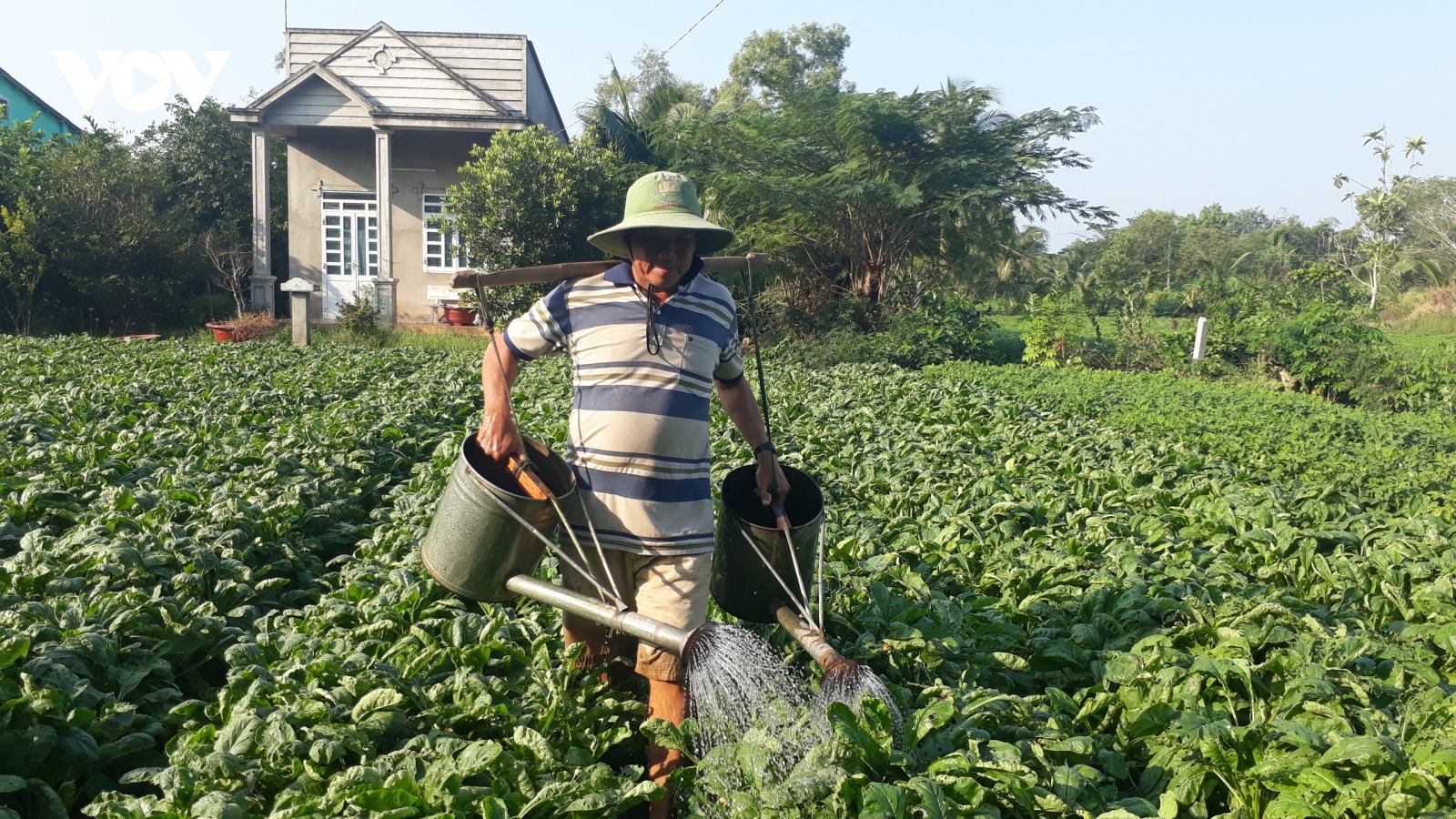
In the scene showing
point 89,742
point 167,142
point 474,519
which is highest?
point 167,142

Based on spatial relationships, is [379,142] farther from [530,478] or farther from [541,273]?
[530,478]

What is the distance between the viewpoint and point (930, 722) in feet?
10.1

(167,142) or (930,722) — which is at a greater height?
(167,142)

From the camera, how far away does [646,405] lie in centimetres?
314

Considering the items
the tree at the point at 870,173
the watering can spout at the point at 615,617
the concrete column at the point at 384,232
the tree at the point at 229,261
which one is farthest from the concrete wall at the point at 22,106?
the watering can spout at the point at 615,617

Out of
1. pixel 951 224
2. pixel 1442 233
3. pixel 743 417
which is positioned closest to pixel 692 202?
pixel 743 417

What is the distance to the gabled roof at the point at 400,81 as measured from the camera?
19531 millimetres

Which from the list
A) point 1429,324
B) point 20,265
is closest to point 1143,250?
point 1429,324

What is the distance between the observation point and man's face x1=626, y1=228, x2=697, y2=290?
10.4ft

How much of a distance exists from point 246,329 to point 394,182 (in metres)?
4.20

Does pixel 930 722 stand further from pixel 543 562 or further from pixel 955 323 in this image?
pixel 955 323

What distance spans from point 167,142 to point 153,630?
27.2 m

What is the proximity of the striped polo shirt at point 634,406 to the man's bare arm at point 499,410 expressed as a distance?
61 mm

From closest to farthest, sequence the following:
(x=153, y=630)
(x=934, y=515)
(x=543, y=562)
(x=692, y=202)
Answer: (x=692, y=202)
(x=153, y=630)
(x=543, y=562)
(x=934, y=515)
